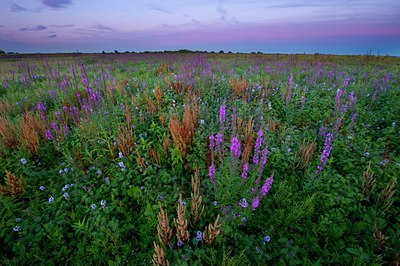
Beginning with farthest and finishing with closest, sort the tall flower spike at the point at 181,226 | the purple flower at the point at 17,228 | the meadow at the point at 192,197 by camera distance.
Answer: the purple flower at the point at 17,228, the meadow at the point at 192,197, the tall flower spike at the point at 181,226

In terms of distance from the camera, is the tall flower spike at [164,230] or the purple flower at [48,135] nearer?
the tall flower spike at [164,230]

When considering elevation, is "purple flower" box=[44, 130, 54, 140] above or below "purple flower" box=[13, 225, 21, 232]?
above

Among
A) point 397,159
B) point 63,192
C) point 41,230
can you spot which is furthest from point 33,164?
point 397,159

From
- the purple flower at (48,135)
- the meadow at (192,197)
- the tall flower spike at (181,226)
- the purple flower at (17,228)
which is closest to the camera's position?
the tall flower spike at (181,226)

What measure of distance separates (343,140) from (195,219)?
3.26 metres

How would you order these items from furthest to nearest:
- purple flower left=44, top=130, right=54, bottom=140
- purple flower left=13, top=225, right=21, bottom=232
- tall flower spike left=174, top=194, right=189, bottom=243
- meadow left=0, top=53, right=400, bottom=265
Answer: purple flower left=44, top=130, right=54, bottom=140
purple flower left=13, top=225, right=21, bottom=232
meadow left=0, top=53, right=400, bottom=265
tall flower spike left=174, top=194, right=189, bottom=243

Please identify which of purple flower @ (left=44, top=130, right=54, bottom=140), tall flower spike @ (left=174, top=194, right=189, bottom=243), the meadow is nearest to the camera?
tall flower spike @ (left=174, top=194, right=189, bottom=243)

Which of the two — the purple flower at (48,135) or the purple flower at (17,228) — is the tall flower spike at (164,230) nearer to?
the purple flower at (17,228)

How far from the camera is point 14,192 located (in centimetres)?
287

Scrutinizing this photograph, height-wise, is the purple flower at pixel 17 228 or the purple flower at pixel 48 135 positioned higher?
the purple flower at pixel 48 135

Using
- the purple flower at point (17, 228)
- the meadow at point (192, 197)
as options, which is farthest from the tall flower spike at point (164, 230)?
the purple flower at point (17, 228)

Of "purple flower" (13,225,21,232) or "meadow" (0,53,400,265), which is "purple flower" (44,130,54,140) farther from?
"purple flower" (13,225,21,232)

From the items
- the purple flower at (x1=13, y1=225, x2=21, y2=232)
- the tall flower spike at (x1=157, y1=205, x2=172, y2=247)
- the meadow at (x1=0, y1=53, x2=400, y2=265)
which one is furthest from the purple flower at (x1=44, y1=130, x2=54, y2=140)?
the tall flower spike at (x1=157, y1=205, x2=172, y2=247)

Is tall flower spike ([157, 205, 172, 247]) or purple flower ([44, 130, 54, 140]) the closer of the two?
tall flower spike ([157, 205, 172, 247])
